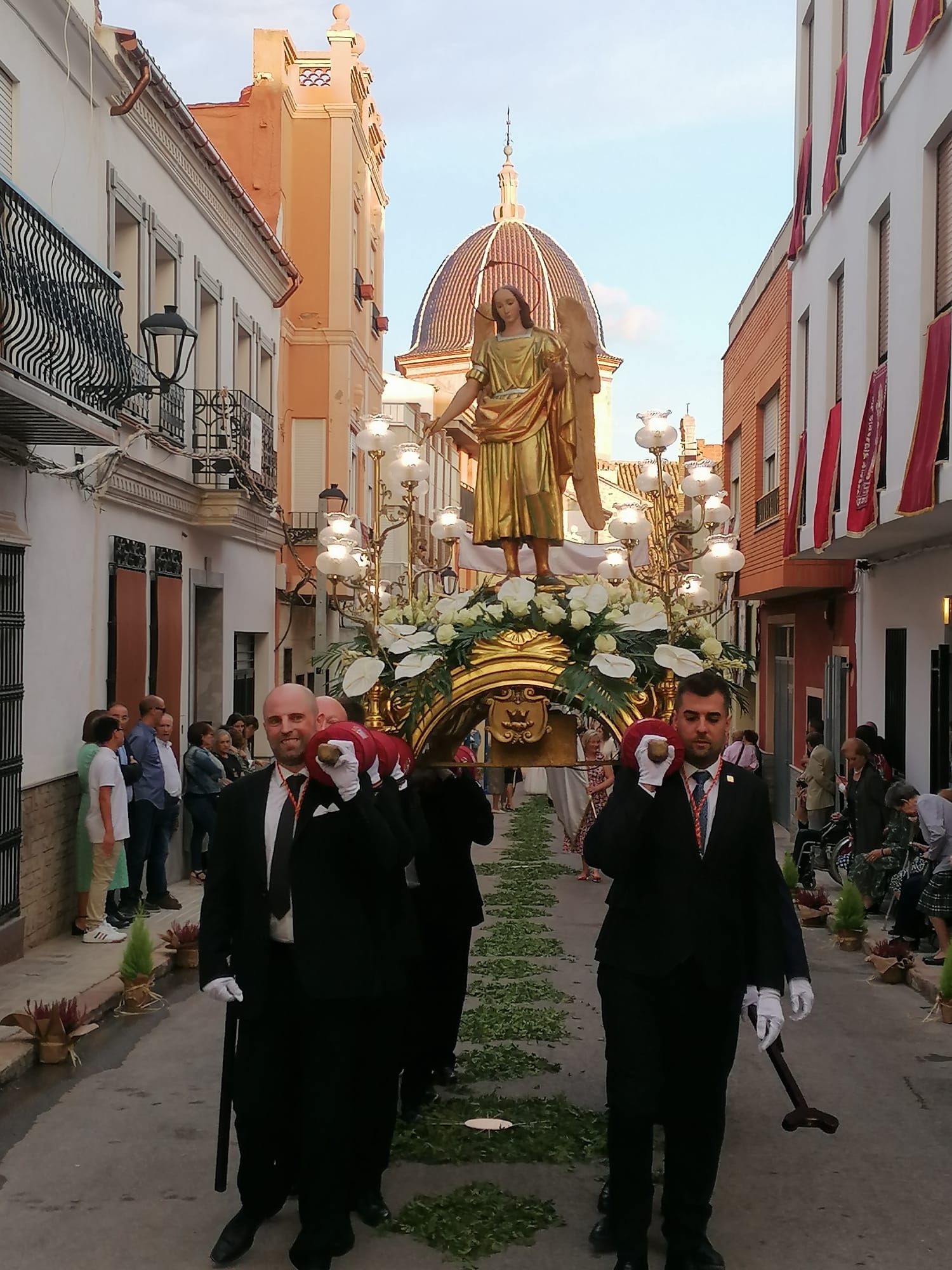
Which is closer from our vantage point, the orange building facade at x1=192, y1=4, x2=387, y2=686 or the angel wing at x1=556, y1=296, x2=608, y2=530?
the angel wing at x1=556, y1=296, x2=608, y2=530

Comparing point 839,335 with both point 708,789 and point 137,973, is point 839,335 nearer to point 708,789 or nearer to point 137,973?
point 137,973

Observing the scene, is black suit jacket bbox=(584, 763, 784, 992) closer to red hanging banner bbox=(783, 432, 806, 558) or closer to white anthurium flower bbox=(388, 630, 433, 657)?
white anthurium flower bbox=(388, 630, 433, 657)

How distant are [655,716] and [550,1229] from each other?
230cm

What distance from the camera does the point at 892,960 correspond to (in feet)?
37.2

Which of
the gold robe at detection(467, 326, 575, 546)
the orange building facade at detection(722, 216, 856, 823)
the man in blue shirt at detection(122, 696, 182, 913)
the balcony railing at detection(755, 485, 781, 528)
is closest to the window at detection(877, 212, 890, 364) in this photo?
the orange building facade at detection(722, 216, 856, 823)

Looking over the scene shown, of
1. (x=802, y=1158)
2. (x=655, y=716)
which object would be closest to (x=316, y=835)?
(x=655, y=716)

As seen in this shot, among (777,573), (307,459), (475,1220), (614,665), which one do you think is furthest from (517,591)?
(307,459)

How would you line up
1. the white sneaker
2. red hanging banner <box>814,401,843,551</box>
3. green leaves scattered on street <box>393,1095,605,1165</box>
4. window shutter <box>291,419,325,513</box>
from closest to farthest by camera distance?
green leaves scattered on street <box>393,1095,605,1165</box> < the white sneaker < red hanging banner <box>814,401,843,551</box> < window shutter <box>291,419,325,513</box>

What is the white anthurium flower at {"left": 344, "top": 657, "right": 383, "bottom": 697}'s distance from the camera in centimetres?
689

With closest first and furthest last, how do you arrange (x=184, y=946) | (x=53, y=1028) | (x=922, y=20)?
(x=53, y=1028), (x=184, y=946), (x=922, y=20)

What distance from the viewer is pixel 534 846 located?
19.6m

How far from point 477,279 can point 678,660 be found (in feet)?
179

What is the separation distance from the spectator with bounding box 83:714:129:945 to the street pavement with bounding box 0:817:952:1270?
8.92 ft

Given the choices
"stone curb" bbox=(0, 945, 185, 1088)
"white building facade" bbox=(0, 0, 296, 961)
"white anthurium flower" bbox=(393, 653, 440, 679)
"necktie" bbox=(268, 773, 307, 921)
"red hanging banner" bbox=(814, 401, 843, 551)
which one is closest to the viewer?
"necktie" bbox=(268, 773, 307, 921)
